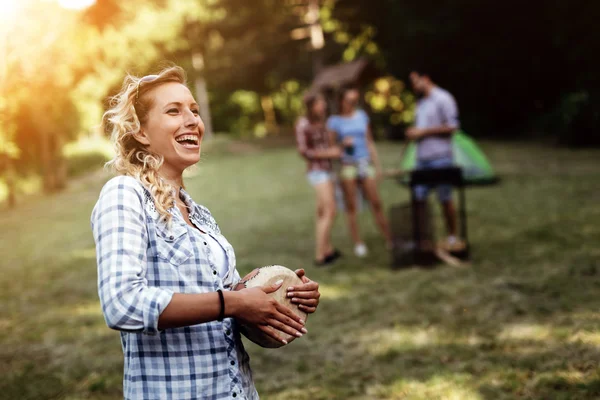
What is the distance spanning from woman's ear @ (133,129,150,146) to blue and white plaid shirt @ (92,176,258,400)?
196mm

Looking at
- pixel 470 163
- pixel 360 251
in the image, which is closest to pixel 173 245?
pixel 360 251

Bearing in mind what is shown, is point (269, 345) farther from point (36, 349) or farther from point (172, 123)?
point (36, 349)

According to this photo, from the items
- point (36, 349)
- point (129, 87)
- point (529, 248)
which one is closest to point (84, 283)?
point (36, 349)

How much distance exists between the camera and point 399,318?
565 cm

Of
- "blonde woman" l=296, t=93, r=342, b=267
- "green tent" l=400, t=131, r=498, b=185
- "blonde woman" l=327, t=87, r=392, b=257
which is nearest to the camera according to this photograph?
"blonde woman" l=296, t=93, r=342, b=267

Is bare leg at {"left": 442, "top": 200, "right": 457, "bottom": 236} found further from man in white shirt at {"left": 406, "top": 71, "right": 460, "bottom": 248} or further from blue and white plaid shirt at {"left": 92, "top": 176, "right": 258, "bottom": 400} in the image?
blue and white plaid shirt at {"left": 92, "top": 176, "right": 258, "bottom": 400}

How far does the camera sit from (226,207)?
49.6 ft

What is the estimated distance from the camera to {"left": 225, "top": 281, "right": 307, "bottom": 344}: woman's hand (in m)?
1.74

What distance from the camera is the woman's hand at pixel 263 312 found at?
5.71 feet

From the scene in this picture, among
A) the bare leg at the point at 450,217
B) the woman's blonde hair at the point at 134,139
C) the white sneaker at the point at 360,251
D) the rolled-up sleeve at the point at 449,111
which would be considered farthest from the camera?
the white sneaker at the point at 360,251

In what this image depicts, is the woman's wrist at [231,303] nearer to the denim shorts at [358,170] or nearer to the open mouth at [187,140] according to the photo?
the open mouth at [187,140]

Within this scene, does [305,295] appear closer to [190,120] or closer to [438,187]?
[190,120]

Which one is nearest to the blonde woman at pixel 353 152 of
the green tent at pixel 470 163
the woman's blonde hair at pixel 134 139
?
the green tent at pixel 470 163

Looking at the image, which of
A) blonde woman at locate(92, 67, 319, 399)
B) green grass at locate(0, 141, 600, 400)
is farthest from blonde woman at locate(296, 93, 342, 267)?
blonde woman at locate(92, 67, 319, 399)
